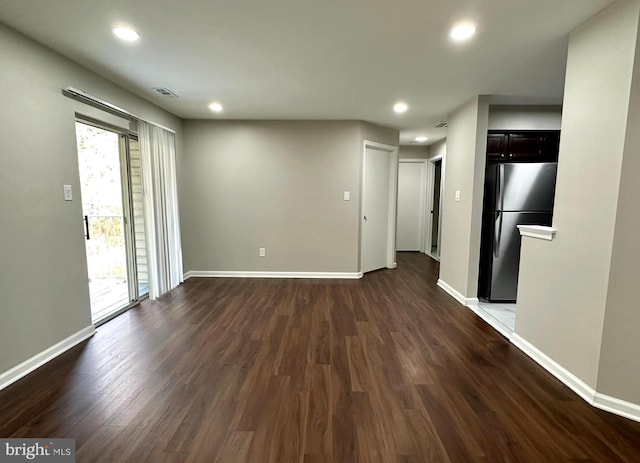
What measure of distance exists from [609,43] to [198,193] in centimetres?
471

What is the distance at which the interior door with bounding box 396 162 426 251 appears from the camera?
22.7 feet

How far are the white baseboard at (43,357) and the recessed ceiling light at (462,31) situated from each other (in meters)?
3.89

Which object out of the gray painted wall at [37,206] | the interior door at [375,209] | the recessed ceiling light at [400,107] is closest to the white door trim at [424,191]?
the interior door at [375,209]

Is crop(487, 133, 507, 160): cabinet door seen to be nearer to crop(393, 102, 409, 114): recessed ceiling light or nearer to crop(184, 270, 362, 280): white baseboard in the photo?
crop(393, 102, 409, 114): recessed ceiling light

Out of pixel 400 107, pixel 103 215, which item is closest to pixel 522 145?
pixel 400 107

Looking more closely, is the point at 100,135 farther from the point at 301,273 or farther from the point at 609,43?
the point at 609,43

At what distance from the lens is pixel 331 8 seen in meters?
1.79

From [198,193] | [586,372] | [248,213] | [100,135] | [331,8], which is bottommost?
[586,372]

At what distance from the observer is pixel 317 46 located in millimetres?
2246

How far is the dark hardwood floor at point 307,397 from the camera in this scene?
4.93 ft

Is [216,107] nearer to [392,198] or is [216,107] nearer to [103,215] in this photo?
[103,215]

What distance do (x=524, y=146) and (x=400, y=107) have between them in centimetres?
167

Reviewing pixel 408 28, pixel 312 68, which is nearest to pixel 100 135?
pixel 312 68

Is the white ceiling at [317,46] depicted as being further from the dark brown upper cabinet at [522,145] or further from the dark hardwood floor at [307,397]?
the dark hardwood floor at [307,397]
